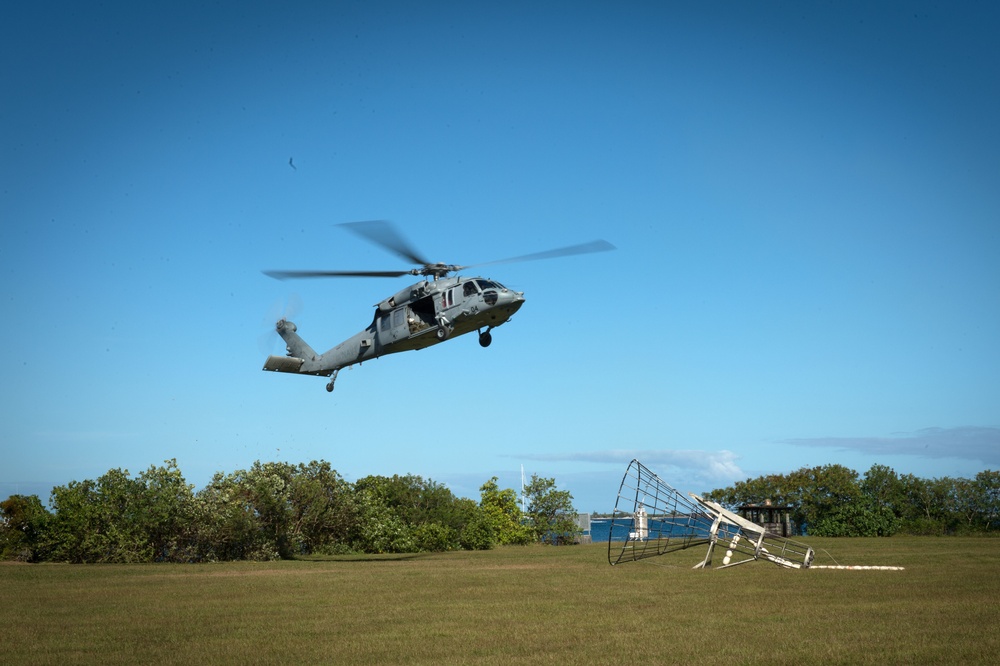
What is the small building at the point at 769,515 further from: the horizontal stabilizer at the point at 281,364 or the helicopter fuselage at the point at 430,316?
the horizontal stabilizer at the point at 281,364

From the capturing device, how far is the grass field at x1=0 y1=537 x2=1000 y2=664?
12758mm

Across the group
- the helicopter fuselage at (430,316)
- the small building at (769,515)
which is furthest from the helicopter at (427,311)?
Result: the small building at (769,515)

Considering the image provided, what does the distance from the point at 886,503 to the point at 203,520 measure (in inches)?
1697

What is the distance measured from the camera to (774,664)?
1159cm

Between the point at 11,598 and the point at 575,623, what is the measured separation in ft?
48.4

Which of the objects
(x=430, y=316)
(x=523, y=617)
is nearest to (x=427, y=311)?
(x=430, y=316)

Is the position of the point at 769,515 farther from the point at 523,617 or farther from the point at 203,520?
the point at 523,617

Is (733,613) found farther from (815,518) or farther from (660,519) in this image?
(815,518)

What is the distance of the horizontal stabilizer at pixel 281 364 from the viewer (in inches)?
1380

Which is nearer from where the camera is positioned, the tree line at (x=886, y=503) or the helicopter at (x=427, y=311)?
the helicopter at (x=427, y=311)

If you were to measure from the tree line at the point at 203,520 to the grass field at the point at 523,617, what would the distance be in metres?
13.2

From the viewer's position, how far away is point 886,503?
59594 mm

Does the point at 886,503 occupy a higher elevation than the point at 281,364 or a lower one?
lower

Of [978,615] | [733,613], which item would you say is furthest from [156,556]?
[978,615]
